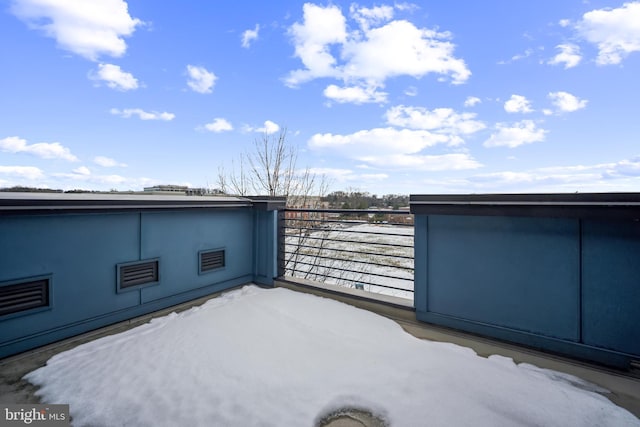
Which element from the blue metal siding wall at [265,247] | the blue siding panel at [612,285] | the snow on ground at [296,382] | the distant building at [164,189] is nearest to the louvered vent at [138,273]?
the snow on ground at [296,382]

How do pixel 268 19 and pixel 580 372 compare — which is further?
pixel 268 19

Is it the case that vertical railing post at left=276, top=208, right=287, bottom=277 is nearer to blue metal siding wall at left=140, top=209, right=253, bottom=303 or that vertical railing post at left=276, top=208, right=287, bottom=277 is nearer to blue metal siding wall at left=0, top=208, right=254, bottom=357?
blue metal siding wall at left=140, top=209, right=253, bottom=303

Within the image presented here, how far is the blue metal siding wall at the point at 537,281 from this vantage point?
2.07 metres

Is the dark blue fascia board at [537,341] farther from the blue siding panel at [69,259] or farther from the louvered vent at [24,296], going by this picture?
the louvered vent at [24,296]

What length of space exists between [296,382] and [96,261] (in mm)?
2187

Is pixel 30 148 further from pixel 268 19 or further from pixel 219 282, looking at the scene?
pixel 219 282

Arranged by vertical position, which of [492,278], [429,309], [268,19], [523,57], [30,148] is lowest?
[429,309]

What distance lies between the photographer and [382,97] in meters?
12.8

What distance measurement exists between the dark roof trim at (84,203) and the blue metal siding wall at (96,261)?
9cm

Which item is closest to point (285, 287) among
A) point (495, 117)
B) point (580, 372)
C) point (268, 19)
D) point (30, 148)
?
point (580, 372)

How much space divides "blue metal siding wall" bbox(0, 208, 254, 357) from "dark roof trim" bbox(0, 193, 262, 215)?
0.30ft

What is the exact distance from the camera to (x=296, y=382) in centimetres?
185

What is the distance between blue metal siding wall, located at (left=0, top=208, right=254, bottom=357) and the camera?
87.6 inches

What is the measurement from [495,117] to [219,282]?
11579 mm
